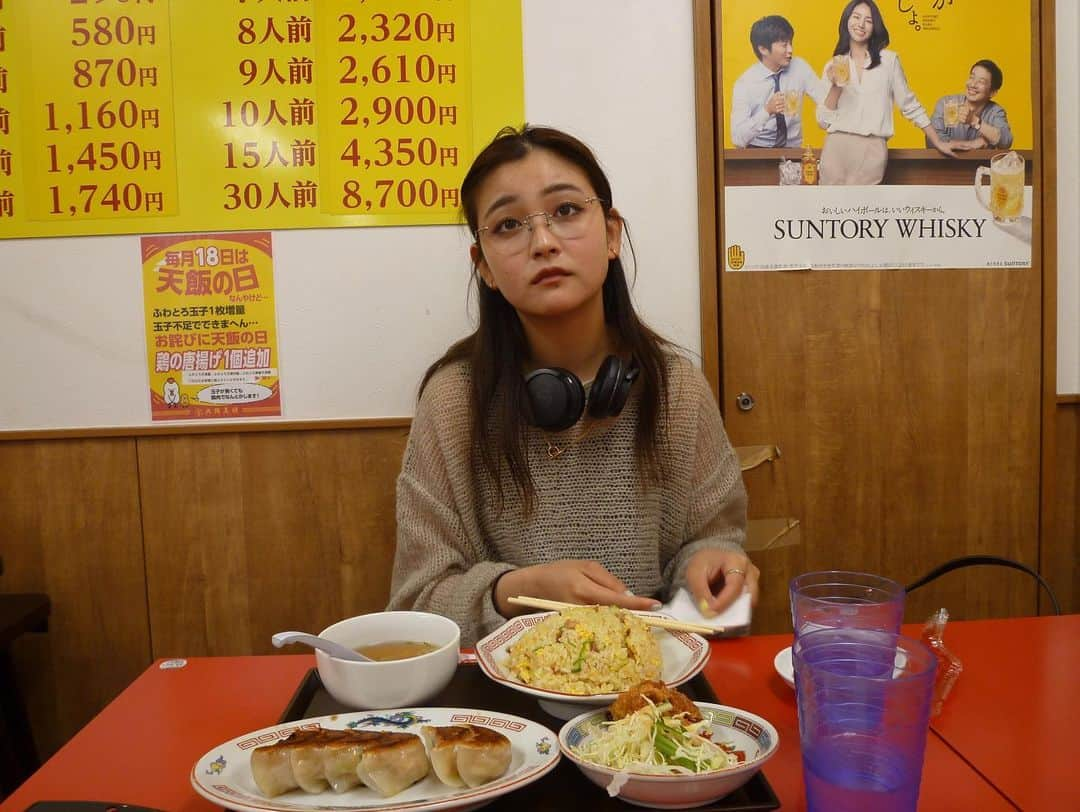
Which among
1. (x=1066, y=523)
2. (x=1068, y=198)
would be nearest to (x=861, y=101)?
(x=1068, y=198)

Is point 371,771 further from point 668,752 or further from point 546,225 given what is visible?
point 546,225

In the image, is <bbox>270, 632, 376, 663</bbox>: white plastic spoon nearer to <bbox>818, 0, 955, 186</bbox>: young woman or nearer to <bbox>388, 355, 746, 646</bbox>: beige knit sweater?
<bbox>388, 355, 746, 646</bbox>: beige knit sweater

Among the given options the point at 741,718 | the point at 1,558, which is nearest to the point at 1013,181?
the point at 741,718

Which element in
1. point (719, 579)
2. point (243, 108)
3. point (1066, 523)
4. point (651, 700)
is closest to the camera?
point (651, 700)

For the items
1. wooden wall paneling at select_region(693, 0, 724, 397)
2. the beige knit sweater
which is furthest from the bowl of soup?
wooden wall paneling at select_region(693, 0, 724, 397)

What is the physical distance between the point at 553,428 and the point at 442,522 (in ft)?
0.99

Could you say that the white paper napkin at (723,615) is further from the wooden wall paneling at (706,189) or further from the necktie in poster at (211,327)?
the necktie in poster at (211,327)

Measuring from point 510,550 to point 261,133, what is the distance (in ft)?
4.25

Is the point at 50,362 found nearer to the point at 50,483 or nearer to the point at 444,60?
the point at 50,483

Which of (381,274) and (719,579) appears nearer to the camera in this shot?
(719,579)

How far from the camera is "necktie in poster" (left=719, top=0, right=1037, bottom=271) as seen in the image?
6.75 ft

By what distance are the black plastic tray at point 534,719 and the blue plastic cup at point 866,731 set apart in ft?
0.20

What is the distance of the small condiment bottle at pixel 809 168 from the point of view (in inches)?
82.0

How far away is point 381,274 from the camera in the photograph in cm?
207
